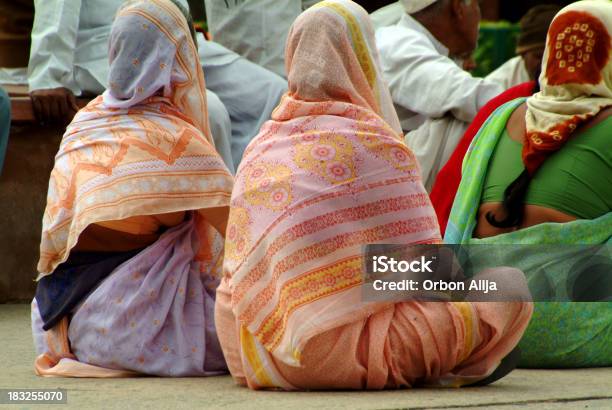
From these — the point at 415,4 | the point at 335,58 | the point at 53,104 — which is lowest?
the point at 53,104

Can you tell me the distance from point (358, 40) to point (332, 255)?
722mm

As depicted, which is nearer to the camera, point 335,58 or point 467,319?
point 467,319

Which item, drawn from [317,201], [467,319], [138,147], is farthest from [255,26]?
[467,319]

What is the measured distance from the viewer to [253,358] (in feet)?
13.3

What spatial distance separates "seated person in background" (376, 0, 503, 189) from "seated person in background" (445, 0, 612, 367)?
1851 mm

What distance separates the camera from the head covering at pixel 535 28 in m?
7.85

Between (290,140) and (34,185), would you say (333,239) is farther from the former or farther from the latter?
(34,185)

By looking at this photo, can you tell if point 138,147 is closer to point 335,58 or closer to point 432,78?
point 335,58

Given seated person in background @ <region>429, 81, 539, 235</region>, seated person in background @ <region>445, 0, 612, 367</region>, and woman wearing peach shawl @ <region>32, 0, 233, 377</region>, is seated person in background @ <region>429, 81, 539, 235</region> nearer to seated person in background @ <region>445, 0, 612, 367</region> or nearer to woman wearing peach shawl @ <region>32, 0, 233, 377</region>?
seated person in background @ <region>445, 0, 612, 367</region>

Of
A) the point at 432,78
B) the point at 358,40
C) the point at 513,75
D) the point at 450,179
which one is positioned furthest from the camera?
the point at 513,75

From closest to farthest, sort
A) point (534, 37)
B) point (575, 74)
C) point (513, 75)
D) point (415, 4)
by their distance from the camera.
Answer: point (575, 74)
point (415, 4)
point (534, 37)
point (513, 75)

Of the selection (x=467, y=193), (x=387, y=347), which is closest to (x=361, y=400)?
(x=387, y=347)

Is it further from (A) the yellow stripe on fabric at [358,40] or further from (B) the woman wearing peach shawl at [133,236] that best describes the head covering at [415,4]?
(A) the yellow stripe on fabric at [358,40]

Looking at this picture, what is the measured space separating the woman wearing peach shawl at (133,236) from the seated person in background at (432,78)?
2.10 metres
